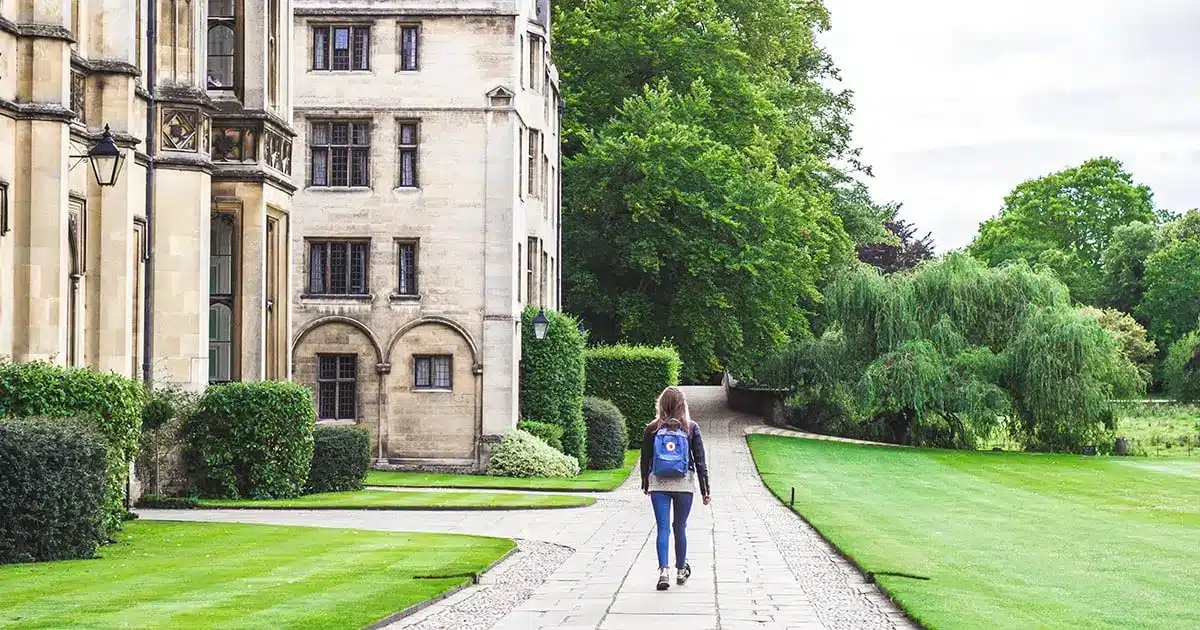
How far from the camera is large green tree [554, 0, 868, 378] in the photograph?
51250 millimetres

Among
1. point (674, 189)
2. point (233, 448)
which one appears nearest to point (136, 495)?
point (233, 448)

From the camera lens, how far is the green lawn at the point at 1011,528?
15.2 meters

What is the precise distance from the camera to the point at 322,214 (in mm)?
40969

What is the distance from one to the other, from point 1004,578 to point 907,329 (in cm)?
4078

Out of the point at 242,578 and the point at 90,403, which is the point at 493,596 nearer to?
the point at 242,578

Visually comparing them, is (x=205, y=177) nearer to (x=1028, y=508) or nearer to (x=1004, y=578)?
(x=1004, y=578)

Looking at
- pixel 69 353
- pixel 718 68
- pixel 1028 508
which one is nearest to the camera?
pixel 69 353

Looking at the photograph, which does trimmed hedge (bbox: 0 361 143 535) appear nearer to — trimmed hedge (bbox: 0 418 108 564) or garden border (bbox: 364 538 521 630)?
trimmed hedge (bbox: 0 418 108 564)

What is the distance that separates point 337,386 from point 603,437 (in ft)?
26.2

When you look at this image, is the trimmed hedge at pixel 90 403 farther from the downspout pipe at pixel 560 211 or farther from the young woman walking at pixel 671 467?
the downspout pipe at pixel 560 211

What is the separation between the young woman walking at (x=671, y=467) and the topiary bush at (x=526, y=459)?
78.0ft

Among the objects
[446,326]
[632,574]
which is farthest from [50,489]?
[446,326]

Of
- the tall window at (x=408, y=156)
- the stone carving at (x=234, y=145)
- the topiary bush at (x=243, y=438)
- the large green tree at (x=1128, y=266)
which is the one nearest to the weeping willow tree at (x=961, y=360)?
the tall window at (x=408, y=156)

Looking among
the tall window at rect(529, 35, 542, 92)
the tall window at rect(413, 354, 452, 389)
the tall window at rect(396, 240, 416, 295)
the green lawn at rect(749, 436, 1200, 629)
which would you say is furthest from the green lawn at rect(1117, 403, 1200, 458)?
the tall window at rect(396, 240, 416, 295)
